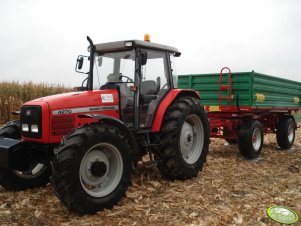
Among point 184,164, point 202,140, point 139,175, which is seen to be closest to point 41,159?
point 139,175

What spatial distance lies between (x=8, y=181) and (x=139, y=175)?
210 cm

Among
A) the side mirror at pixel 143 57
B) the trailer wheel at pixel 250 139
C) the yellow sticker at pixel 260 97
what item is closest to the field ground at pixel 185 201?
the trailer wheel at pixel 250 139

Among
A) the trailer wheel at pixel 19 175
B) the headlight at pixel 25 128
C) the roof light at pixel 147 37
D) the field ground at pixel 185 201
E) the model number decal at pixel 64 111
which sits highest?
the roof light at pixel 147 37

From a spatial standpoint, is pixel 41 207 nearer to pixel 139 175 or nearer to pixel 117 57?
pixel 139 175

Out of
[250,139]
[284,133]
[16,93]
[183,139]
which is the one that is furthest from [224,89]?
[16,93]

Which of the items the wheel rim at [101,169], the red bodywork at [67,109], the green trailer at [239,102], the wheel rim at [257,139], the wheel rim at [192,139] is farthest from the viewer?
the wheel rim at [257,139]

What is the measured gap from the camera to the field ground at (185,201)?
435 cm

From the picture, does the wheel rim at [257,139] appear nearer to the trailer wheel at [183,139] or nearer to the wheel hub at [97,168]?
the trailer wheel at [183,139]

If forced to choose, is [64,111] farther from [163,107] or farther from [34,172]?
[163,107]

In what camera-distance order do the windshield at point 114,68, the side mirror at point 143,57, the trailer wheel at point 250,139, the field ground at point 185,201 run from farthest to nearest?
the trailer wheel at point 250,139, the windshield at point 114,68, the side mirror at point 143,57, the field ground at point 185,201

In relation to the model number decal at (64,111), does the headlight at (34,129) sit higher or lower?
lower

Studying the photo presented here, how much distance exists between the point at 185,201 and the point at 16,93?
1177 cm

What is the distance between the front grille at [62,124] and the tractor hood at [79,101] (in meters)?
0.08

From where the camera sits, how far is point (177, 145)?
5.86 m
